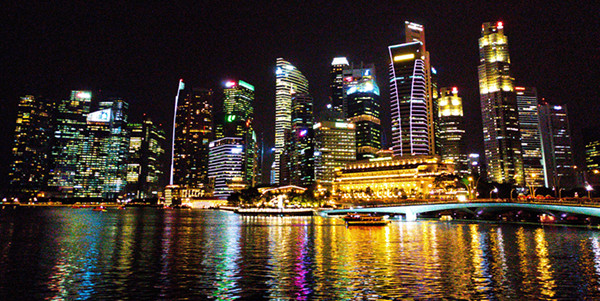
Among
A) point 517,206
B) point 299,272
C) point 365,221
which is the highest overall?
point 517,206

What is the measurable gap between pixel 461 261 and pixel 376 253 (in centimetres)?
987

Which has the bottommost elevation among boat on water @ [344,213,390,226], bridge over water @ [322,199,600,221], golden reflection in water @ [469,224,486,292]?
golden reflection in water @ [469,224,486,292]

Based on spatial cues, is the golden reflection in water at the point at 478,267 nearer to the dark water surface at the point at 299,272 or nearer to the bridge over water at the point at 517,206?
the dark water surface at the point at 299,272

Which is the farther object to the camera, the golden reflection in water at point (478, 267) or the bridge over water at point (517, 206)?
the bridge over water at point (517, 206)

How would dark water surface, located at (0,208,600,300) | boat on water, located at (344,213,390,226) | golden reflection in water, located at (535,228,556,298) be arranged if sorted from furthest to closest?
1. boat on water, located at (344,213,390,226)
2. golden reflection in water, located at (535,228,556,298)
3. dark water surface, located at (0,208,600,300)

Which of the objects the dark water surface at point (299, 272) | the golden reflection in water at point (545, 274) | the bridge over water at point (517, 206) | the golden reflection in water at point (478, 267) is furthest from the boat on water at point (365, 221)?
the golden reflection in water at point (545, 274)

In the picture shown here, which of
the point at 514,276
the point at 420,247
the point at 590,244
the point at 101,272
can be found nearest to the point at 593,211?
the point at 590,244

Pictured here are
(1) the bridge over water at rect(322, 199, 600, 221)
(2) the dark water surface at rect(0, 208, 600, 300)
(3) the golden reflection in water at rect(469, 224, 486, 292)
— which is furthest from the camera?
(1) the bridge over water at rect(322, 199, 600, 221)

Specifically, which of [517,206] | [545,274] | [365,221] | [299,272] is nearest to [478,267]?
[545,274]

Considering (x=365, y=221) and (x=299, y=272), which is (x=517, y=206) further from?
(x=299, y=272)

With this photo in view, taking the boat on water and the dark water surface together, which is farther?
the boat on water

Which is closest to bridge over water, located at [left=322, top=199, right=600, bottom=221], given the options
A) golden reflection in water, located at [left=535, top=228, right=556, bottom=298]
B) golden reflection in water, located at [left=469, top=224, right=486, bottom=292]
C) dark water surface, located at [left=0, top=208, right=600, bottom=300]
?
dark water surface, located at [left=0, top=208, right=600, bottom=300]

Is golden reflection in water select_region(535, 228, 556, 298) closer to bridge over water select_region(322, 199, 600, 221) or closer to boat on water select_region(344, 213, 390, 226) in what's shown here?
bridge over water select_region(322, 199, 600, 221)

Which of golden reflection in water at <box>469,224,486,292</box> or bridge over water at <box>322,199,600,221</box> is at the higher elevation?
bridge over water at <box>322,199,600,221</box>
